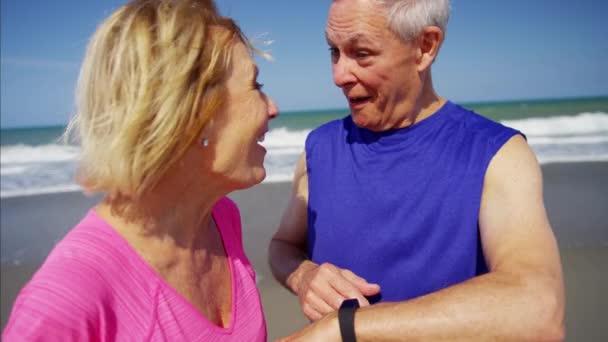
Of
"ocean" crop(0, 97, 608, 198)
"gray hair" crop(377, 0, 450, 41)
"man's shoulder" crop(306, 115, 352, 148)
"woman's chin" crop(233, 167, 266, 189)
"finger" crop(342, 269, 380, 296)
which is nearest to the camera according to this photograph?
"woman's chin" crop(233, 167, 266, 189)

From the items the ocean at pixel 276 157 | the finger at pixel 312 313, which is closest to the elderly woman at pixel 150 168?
the finger at pixel 312 313

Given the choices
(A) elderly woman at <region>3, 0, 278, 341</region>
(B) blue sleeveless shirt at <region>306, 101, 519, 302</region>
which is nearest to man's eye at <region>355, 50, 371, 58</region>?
(B) blue sleeveless shirt at <region>306, 101, 519, 302</region>

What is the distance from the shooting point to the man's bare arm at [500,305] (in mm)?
1386

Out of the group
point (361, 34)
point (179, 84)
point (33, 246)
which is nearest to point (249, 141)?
point (179, 84)

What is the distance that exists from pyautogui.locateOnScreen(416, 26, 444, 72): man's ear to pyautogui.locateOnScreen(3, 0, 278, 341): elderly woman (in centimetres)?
88

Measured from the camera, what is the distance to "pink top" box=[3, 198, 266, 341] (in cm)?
116

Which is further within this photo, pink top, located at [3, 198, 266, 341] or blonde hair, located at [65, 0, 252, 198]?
blonde hair, located at [65, 0, 252, 198]

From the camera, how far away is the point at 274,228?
679 centimetres

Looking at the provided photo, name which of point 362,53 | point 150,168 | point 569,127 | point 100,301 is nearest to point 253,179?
point 150,168

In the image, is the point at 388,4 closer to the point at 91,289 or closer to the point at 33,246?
the point at 91,289

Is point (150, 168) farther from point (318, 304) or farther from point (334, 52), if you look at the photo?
point (334, 52)

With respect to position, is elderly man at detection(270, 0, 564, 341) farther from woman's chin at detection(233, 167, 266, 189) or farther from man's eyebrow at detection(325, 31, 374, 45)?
woman's chin at detection(233, 167, 266, 189)

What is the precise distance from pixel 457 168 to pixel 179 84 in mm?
1143

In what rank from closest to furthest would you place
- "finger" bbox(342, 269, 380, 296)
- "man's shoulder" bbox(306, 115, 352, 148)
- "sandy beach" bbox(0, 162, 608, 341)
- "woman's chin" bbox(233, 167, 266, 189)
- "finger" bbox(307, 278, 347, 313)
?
"woman's chin" bbox(233, 167, 266, 189) → "finger" bbox(307, 278, 347, 313) → "finger" bbox(342, 269, 380, 296) → "man's shoulder" bbox(306, 115, 352, 148) → "sandy beach" bbox(0, 162, 608, 341)
